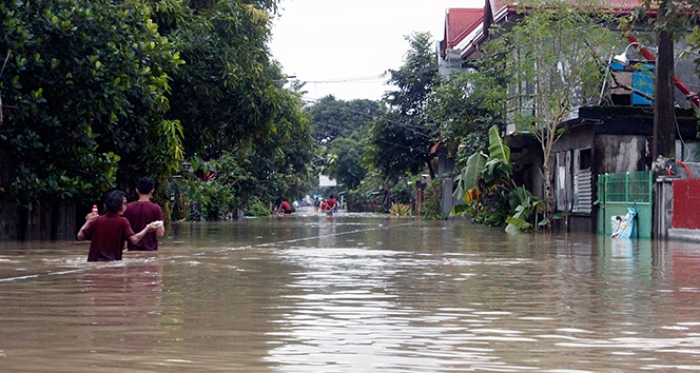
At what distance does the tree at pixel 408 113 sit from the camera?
180 feet

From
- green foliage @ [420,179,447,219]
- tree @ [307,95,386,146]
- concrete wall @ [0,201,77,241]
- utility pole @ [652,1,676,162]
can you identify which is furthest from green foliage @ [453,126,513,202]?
tree @ [307,95,386,146]

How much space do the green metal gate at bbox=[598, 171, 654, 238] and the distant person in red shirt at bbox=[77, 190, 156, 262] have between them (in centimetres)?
1574

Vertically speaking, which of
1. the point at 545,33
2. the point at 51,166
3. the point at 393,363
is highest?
the point at 545,33

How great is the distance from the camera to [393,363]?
5.80m

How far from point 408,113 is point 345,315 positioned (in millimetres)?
48106

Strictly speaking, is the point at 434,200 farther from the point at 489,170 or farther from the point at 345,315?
the point at 345,315

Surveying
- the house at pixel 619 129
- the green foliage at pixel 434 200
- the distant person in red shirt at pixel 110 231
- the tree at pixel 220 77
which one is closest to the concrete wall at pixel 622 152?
the house at pixel 619 129

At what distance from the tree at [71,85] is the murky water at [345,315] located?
5.70 m

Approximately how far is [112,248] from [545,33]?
17.8 m

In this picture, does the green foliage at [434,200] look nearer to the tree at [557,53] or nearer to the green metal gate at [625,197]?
the tree at [557,53]

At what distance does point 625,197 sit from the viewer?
26.9 metres

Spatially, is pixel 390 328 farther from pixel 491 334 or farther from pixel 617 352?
pixel 617 352

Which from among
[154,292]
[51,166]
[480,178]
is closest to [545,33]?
[480,178]

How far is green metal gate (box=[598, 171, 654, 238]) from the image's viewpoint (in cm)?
2536
